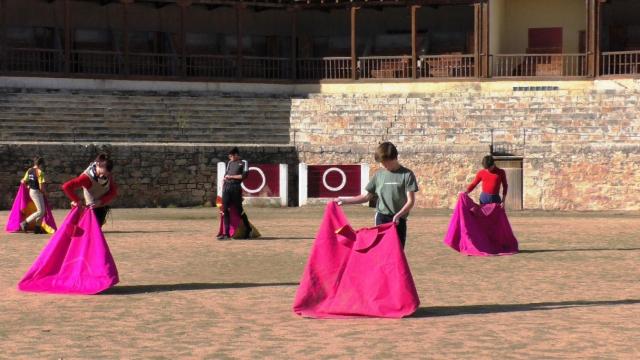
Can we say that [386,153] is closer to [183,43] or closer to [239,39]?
[183,43]

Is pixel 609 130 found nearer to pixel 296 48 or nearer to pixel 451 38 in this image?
pixel 451 38

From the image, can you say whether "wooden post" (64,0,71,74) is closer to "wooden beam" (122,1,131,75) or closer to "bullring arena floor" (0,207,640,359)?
"wooden beam" (122,1,131,75)

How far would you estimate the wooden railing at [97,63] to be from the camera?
41.1 m

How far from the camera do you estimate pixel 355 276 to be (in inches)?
464

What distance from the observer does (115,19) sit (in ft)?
141

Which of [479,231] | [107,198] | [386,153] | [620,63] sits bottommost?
[479,231]

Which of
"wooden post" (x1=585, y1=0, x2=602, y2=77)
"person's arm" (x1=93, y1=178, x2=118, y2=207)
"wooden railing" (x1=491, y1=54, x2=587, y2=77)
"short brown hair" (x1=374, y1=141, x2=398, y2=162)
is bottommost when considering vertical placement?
"person's arm" (x1=93, y1=178, x2=118, y2=207)

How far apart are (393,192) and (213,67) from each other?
102ft

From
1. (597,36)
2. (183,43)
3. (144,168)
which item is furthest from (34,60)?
(597,36)

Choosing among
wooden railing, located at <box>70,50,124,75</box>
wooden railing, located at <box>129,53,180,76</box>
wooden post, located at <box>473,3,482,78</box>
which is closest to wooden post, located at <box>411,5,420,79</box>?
wooden post, located at <box>473,3,482,78</box>

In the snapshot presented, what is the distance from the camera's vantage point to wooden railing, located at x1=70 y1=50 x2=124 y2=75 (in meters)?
41.1

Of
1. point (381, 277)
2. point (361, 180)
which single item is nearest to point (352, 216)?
point (361, 180)

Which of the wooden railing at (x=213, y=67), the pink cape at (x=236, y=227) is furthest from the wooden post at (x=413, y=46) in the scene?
the pink cape at (x=236, y=227)

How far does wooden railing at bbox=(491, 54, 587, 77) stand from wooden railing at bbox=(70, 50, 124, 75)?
42.6 feet
